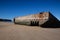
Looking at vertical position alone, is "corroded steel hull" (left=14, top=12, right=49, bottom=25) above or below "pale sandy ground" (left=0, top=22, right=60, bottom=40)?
above

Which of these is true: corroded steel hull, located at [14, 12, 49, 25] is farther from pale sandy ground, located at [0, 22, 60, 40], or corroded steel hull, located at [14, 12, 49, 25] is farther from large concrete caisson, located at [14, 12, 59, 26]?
pale sandy ground, located at [0, 22, 60, 40]

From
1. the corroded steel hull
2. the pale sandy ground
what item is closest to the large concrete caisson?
the corroded steel hull

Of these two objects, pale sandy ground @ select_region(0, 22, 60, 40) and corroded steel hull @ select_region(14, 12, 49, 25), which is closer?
pale sandy ground @ select_region(0, 22, 60, 40)

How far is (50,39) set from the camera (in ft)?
7.88

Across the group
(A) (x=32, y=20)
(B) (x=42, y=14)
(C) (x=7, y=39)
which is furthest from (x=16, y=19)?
(C) (x=7, y=39)

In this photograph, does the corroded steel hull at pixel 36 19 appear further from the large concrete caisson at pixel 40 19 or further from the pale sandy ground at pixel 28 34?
the pale sandy ground at pixel 28 34

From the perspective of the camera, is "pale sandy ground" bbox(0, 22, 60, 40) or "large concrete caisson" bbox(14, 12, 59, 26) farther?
"large concrete caisson" bbox(14, 12, 59, 26)

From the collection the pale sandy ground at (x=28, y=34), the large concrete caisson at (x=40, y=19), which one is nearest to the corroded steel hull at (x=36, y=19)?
the large concrete caisson at (x=40, y=19)

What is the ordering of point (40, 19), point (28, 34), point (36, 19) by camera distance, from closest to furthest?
1. point (28, 34)
2. point (40, 19)
3. point (36, 19)

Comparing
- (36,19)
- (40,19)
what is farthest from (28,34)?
(36,19)

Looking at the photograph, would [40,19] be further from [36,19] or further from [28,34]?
[28,34]

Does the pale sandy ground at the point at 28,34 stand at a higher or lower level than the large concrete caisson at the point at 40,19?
lower

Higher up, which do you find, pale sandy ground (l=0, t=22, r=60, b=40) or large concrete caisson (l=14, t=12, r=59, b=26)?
large concrete caisson (l=14, t=12, r=59, b=26)

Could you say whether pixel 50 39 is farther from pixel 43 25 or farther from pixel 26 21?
pixel 26 21
